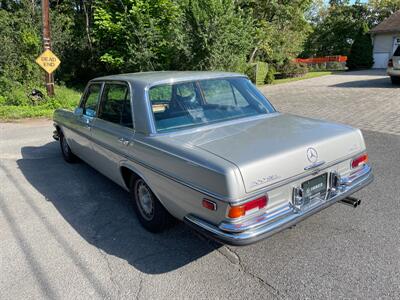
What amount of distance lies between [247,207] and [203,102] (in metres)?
1.60

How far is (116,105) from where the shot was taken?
389 centimetres

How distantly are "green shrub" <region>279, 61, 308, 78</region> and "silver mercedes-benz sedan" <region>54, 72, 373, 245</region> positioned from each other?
19476 mm

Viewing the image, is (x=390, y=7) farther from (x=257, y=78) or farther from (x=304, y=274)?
(x=304, y=274)

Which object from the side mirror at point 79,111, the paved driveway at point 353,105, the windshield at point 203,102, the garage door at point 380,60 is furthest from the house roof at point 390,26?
the side mirror at point 79,111

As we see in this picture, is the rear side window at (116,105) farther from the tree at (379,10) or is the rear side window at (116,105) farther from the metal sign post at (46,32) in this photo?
the tree at (379,10)

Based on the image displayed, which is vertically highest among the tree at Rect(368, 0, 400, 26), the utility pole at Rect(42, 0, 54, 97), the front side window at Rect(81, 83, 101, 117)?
the tree at Rect(368, 0, 400, 26)

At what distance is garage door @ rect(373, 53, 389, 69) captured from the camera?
27.1 m

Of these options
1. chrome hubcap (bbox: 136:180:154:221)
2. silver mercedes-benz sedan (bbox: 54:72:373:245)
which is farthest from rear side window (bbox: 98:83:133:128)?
chrome hubcap (bbox: 136:180:154:221)

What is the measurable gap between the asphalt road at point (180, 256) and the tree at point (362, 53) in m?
25.6

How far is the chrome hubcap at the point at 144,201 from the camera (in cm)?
346

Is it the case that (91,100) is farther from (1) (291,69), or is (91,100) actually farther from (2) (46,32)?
(1) (291,69)

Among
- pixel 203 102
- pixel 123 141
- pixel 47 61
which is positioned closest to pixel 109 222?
pixel 123 141

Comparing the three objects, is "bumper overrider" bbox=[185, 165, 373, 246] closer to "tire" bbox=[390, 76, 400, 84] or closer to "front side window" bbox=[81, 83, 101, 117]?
"front side window" bbox=[81, 83, 101, 117]

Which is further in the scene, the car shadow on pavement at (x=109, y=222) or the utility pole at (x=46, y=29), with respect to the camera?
the utility pole at (x=46, y=29)
